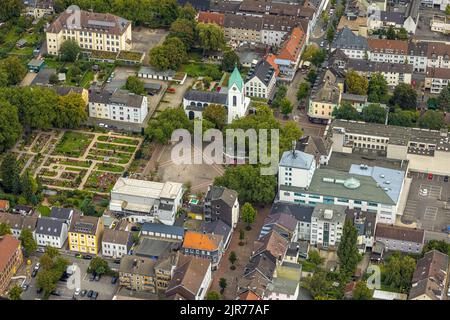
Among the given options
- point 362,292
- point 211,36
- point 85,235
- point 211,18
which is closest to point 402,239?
point 362,292

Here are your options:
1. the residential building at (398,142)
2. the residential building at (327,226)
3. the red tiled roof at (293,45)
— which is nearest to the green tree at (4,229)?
the residential building at (327,226)

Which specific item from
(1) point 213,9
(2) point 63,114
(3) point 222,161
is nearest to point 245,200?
(3) point 222,161

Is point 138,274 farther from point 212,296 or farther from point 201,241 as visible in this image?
point 201,241

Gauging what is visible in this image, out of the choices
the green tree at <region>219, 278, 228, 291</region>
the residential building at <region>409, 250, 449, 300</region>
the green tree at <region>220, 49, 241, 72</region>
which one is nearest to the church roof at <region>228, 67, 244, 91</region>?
the green tree at <region>220, 49, 241, 72</region>

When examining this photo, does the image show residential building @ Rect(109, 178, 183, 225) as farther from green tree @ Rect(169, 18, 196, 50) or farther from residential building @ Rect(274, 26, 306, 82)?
green tree @ Rect(169, 18, 196, 50)

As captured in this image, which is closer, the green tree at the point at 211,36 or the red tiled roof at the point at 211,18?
the green tree at the point at 211,36

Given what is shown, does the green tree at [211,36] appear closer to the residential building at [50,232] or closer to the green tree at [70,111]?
the green tree at [70,111]

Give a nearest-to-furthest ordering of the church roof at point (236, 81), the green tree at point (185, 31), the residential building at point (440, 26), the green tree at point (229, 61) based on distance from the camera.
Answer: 1. the church roof at point (236, 81)
2. the green tree at point (229, 61)
3. the green tree at point (185, 31)
4. the residential building at point (440, 26)
